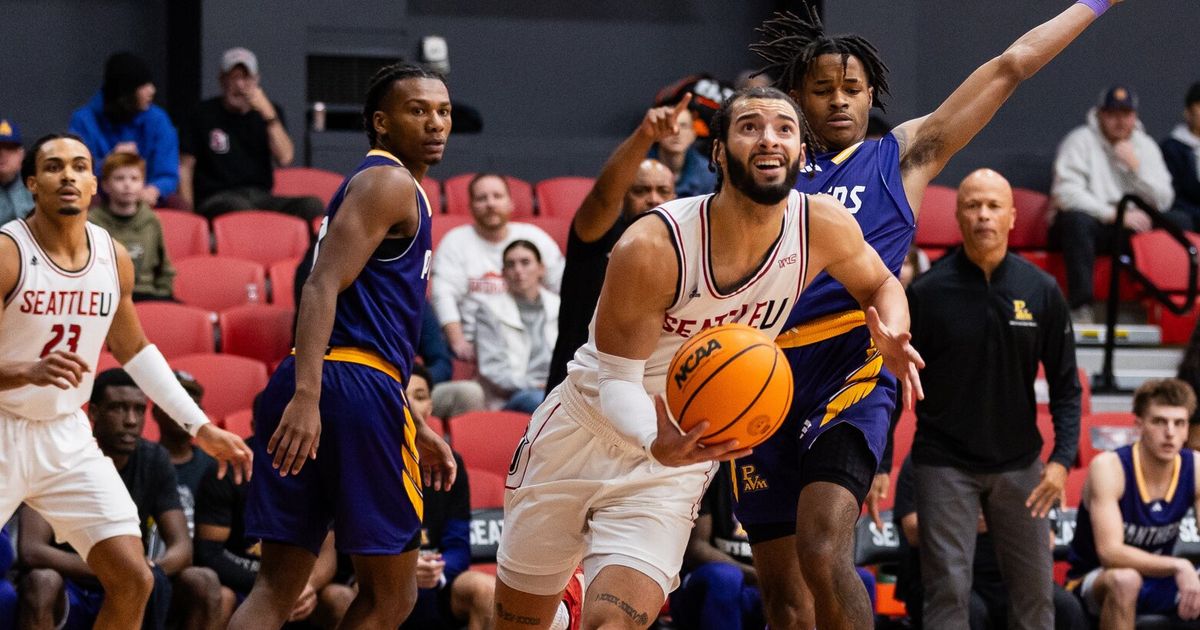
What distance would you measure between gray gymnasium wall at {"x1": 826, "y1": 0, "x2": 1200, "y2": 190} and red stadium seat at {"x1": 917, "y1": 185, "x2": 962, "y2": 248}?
1560 millimetres

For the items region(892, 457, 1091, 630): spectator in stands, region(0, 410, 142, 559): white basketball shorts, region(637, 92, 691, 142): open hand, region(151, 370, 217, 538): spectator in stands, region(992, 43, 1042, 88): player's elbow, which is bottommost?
region(892, 457, 1091, 630): spectator in stands

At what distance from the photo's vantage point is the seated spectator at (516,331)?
8664 mm

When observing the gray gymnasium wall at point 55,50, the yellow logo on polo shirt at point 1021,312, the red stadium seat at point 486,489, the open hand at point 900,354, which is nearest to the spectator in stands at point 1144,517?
the yellow logo on polo shirt at point 1021,312

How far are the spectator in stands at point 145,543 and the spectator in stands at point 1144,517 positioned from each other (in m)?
3.93

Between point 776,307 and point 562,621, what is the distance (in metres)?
1.39

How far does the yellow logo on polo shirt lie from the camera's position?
6688 mm

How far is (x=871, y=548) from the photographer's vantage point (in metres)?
7.50

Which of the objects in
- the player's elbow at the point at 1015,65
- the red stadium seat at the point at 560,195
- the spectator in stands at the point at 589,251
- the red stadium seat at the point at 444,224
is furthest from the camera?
the red stadium seat at the point at 560,195

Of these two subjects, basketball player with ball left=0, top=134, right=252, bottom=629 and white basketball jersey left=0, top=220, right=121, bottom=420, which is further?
white basketball jersey left=0, top=220, right=121, bottom=420

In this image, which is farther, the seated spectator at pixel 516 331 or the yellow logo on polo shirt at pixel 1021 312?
the seated spectator at pixel 516 331

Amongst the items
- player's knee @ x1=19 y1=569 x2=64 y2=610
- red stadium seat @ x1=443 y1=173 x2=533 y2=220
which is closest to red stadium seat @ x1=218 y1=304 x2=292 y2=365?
red stadium seat @ x1=443 y1=173 x2=533 y2=220

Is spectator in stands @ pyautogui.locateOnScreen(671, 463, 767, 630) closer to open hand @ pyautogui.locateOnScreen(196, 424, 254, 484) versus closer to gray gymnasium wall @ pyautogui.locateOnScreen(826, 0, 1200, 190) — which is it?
open hand @ pyautogui.locateOnScreen(196, 424, 254, 484)

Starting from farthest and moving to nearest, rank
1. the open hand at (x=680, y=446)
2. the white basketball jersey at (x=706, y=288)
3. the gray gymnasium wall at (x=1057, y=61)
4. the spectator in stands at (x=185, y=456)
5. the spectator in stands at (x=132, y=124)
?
the gray gymnasium wall at (x=1057, y=61) → the spectator in stands at (x=132, y=124) → the spectator in stands at (x=185, y=456) → the white basketball jersey at (x=706, y=288) → the open hand at (x=680, y=446)

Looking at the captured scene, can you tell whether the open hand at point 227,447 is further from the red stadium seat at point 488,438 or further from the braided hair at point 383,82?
the red stadium seat at point 488,438
